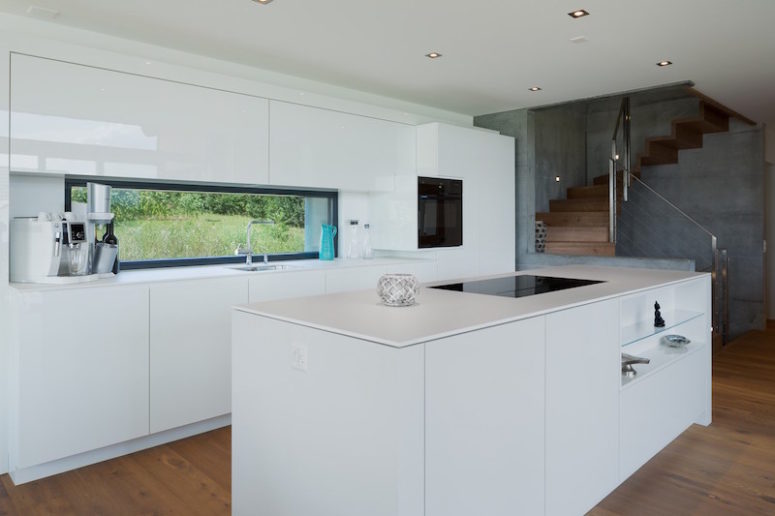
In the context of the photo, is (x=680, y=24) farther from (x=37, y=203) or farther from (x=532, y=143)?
(x=37, y=203)

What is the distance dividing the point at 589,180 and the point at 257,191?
4.43 meters

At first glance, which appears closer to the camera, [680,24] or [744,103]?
[680,24]

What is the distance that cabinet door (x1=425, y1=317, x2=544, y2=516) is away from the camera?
1.55 m

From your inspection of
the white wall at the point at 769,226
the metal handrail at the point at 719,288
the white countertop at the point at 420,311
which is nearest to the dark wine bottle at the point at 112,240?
the white countertop at the point at 420,311

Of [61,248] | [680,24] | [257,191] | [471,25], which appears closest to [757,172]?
[680,24]

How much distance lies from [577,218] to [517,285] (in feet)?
11.2

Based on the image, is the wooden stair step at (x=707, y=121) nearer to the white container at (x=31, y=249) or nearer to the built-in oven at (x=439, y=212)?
the built-in oven at (x=439, y=212)

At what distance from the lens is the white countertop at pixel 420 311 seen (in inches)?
63.1

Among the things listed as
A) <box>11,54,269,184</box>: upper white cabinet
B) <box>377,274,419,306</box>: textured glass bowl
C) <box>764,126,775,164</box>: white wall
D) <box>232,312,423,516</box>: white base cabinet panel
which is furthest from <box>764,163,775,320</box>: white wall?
<box>232,312,423,516</box>: white base cabinet panel

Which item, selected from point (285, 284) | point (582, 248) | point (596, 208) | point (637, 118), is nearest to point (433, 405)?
point (285, 284)

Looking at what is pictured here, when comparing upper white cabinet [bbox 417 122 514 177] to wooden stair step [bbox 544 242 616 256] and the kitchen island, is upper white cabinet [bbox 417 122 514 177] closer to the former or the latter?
wooden stair step [bbox 544 242 616 256]

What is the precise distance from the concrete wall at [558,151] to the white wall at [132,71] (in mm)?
1551

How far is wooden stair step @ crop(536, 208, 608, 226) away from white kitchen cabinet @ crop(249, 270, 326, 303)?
3002 millimetres

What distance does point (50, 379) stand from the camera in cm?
261
